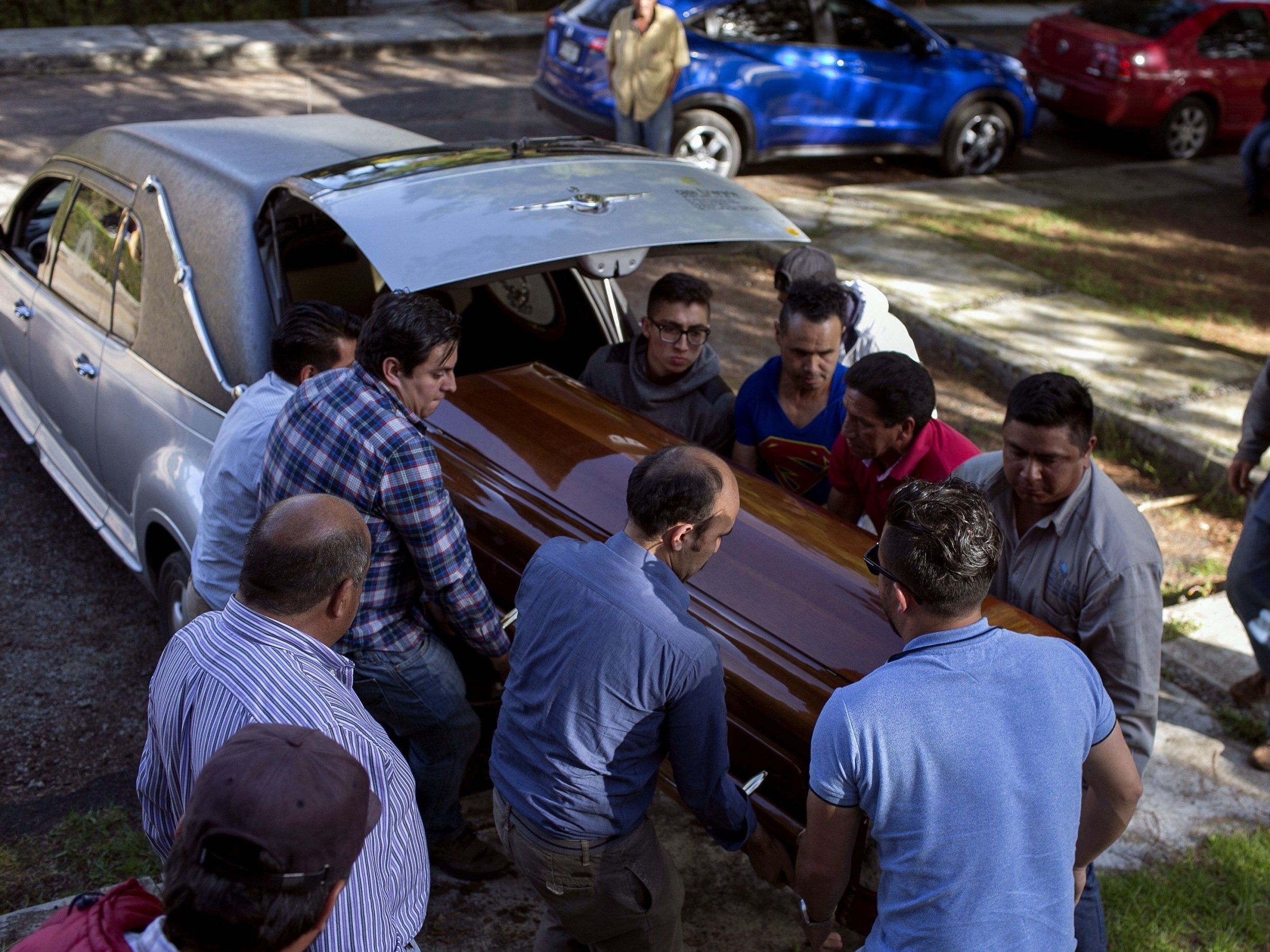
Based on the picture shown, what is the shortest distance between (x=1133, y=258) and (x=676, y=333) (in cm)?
632

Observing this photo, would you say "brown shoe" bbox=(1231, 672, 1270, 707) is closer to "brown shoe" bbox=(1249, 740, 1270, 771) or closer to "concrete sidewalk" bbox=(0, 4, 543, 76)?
"brown shoe" bbox=(1249, 740, 1270, 771)

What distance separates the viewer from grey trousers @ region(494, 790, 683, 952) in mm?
2371

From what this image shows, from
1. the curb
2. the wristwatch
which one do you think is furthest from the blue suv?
the wristwatch

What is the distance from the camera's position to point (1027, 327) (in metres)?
7.31

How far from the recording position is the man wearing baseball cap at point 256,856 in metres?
1.50

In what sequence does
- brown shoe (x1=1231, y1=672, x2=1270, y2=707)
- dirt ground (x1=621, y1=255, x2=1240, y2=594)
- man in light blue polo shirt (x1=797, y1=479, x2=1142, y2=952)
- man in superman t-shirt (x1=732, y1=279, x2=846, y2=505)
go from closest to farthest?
man in light blue polo shirt (x1=797, y1=479, x2=1142, y2=952)
man in superman t-shirt (x1=732, y1=279, x2=846, y2=505)
brown shoe (x1=1231, y1=672, x2=1270, y2=707)
dirt ground (x1=621, y1=255, x2=1240, y2=594)

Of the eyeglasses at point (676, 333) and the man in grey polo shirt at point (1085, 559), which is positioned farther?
the eyeglasses at point (676, 333)

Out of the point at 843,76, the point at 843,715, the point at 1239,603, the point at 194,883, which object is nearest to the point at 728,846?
the point at 843,715

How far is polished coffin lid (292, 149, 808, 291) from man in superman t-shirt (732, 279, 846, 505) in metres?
0.29

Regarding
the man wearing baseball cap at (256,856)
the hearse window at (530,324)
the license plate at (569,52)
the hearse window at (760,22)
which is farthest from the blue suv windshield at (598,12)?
the man wearing baseball cap at (256,856)

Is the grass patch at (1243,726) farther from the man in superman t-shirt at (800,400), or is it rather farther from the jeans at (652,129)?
the jeans at (652,129)

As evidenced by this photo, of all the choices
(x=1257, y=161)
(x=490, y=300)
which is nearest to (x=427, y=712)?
(x=490, y=300)

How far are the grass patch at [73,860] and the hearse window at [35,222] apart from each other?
7.89 ft

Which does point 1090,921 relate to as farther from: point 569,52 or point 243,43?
point 243,43
